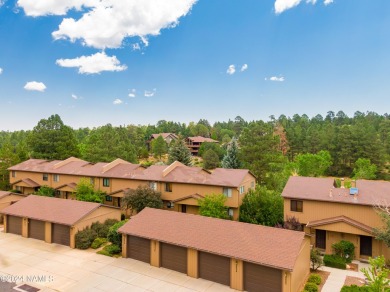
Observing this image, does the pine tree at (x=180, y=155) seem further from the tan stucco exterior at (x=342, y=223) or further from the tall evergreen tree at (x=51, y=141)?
the tan stucco exterior at (x=342, y=223)

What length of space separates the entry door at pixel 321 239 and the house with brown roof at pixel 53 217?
75.2 feet

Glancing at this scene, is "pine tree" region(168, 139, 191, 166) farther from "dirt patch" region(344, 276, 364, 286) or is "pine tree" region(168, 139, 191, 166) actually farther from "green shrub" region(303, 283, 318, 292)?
"green shrub" region(303, 283, 318, 292)

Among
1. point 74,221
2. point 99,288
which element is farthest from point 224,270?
point 74,221

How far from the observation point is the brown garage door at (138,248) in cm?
2562

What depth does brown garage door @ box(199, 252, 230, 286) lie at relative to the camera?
2172 cm

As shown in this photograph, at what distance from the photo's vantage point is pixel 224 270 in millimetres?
21812

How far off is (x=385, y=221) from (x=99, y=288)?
2371cm

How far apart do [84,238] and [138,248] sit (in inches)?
267

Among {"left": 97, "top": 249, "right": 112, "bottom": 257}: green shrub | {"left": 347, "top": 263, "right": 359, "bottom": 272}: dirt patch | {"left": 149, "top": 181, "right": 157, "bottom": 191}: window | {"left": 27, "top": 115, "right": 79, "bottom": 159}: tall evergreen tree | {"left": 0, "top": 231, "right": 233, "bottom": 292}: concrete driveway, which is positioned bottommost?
{"left": 347, "top": 263, "right": 359, "bottom": 272}: dirt patch

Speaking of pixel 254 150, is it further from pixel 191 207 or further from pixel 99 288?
pixel 99 288

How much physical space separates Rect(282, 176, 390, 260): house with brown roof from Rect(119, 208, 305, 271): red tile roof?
8040 mm

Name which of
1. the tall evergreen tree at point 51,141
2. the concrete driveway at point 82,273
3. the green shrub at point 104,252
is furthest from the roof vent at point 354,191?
the tall evergreen tree at point 51,141

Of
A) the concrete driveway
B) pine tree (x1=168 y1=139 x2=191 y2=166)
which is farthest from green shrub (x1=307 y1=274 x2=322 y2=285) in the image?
pine tree (x1=168 y1=139 x2=191 y2=166)

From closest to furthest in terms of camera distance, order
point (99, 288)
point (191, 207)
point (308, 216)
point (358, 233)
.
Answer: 1. point (99, 288)
2. point (358, 233)
3. point (308, 216)
4. point (191, 207)
